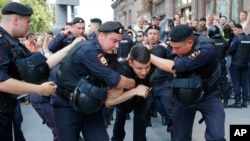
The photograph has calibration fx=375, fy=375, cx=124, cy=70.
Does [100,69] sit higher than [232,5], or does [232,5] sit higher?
[232,5]

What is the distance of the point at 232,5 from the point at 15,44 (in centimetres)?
1159

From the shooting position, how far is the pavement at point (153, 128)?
6.29 meters

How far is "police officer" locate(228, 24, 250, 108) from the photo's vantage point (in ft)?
29.0

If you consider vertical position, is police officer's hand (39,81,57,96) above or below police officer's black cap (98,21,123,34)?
below

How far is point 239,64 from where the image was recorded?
8.96 meters

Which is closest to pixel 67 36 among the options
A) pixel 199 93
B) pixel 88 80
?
pixel 88 80

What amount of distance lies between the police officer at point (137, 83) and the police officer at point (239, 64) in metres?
4.57

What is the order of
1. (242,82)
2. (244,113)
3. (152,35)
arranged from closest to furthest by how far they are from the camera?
1. (152,35)
2. (244,113)
3. (242,82)

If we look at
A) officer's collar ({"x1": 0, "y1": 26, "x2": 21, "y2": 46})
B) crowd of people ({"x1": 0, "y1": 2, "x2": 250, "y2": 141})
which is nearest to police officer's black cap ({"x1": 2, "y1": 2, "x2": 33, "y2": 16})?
crowd of people ({"x1": 0, "y1": 2, "x2": 250, "y2": 141})

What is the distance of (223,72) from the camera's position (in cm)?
914

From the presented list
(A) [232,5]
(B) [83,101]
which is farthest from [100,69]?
(A) [232,5]

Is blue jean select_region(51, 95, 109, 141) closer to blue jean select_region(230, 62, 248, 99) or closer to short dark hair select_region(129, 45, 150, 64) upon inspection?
short dark hair select_region(129, 45, 150, 64)

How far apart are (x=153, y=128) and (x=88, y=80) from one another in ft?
11.7

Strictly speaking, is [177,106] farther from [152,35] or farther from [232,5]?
[232,5]
